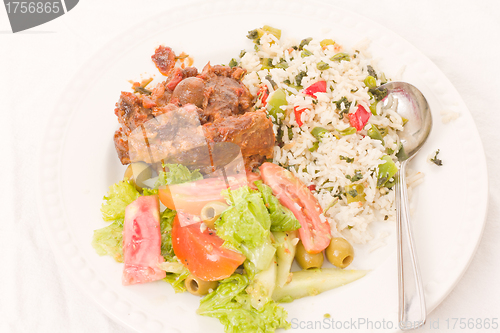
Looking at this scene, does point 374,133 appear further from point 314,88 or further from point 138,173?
point 138,173

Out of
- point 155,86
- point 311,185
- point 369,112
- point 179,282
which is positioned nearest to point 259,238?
point 179,282

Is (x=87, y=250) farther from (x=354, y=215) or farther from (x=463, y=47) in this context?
(x=463, y=47)

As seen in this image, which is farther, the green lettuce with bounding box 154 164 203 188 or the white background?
the white background

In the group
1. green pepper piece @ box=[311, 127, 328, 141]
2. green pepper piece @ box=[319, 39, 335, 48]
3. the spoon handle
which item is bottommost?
the spoon handle

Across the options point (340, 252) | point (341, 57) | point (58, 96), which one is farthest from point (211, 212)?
point (341, 57)

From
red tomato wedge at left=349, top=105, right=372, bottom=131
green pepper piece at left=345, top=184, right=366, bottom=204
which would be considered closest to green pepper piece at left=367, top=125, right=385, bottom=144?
red tomato wedge at left=349, top=105, right=372, bottom=131

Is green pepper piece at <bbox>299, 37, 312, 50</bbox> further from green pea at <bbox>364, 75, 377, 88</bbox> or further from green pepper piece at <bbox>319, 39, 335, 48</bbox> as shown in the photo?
green pea at <bbox>364, 75, 377, 88</bbox>
